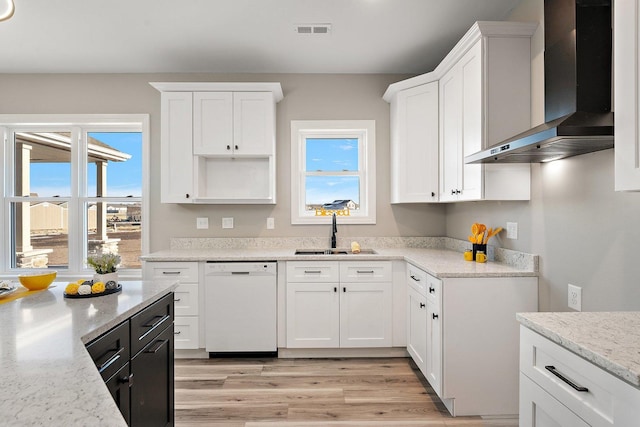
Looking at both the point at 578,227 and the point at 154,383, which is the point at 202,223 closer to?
the point at 154,383

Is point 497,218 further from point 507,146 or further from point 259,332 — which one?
point 259,332

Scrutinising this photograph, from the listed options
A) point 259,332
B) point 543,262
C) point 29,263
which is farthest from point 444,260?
point 29,263

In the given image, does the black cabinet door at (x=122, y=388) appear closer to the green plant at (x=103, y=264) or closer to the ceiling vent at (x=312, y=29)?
the green plant at (x=103, y=264)

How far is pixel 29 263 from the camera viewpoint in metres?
3.80

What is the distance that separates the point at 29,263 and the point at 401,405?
392 centimetres

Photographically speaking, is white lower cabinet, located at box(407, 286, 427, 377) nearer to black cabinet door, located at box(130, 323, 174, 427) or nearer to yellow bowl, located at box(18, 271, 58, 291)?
black cabinet door, located at box(130, 323, 174, 427)

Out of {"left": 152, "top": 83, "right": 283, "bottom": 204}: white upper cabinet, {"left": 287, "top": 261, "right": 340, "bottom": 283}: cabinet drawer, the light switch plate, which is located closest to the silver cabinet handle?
{"left": 287, "top": 261, "right": 340, "bottom": 283}: cabinet drawer

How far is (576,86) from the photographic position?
171 cm

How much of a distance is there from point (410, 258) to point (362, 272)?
43 centimetres

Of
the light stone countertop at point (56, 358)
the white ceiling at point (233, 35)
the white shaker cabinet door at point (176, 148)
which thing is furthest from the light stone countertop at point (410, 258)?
the white ceiling at point (233, 35)

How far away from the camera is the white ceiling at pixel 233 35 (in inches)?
101

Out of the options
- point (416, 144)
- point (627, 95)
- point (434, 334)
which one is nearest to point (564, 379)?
point (627, 95)

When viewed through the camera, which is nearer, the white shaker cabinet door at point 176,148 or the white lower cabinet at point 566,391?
the white lower cabinet at point 566,391

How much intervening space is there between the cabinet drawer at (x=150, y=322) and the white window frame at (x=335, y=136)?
194 centimetres
